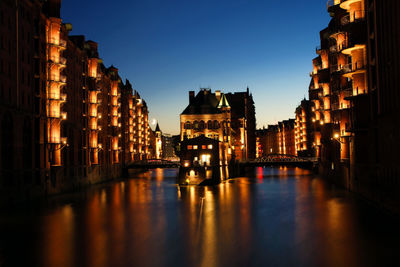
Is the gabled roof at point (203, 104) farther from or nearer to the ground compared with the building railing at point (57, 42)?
nearer to the ground

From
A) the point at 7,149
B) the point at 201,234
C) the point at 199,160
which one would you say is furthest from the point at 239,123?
the point at 201,234

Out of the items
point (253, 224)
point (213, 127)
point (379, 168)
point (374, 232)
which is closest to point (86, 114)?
point (213, 127)

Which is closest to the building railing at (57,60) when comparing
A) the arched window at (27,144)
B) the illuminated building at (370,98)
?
the arched window at (27,144)

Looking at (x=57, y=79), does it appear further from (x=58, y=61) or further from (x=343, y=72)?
(x=343, y=72)

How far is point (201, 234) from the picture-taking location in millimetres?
35844

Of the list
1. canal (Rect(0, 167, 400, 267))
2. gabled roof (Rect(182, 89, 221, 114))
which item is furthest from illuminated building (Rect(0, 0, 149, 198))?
gabled roof (Rect(182, 89, 221, 114))

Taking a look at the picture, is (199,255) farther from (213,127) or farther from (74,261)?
(213,127)

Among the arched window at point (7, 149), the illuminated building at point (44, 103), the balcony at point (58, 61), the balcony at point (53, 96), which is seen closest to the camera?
the arched window at point (7, 149)

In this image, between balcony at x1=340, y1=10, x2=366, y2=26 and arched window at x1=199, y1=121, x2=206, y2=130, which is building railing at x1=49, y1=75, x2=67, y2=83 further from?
arched window at x1=199, y1=121, x2=206, y2=130

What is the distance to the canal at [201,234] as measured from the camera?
90.0 feet

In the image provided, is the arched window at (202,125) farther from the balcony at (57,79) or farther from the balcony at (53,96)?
the balcony at (53,96)

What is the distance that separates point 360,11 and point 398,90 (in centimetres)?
1569

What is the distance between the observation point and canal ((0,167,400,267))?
2742cm

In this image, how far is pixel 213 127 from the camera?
406 feet
